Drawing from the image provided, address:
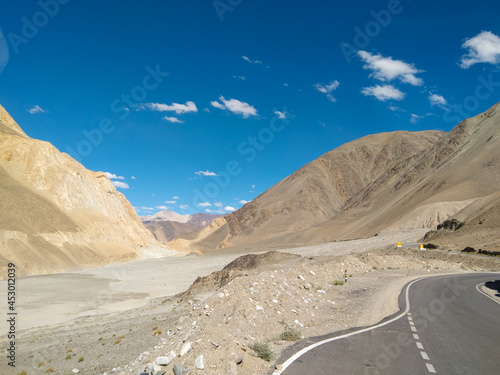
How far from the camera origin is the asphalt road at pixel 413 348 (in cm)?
727

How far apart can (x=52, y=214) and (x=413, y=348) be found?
58280 mm

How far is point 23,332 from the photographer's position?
60.6ft

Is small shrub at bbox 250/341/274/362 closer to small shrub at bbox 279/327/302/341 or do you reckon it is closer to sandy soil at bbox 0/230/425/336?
small shrub at bbox 279/327/302/341

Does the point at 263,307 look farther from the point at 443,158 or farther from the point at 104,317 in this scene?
the point at 443,158

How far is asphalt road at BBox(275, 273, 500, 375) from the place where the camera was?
23.9 feet

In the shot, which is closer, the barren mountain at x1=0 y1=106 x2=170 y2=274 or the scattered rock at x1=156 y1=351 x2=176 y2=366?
the scattered rock at x1=156 y1=351 x2=176 y2=366

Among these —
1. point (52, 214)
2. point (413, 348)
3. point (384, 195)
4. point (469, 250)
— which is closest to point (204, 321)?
point (413, 348)

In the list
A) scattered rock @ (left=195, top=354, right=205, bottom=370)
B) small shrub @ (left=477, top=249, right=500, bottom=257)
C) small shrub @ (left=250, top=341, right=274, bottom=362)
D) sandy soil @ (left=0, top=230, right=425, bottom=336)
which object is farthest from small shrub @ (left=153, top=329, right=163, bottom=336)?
small shrub @ (left=477, top=249, right=500, bottom=257)

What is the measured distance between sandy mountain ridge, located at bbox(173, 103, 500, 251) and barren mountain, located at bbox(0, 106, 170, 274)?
152ft

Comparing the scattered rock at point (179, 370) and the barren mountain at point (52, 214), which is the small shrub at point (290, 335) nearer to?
the scattered rock at point (179, 370)

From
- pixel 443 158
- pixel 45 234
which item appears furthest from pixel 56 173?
pixel 443 158

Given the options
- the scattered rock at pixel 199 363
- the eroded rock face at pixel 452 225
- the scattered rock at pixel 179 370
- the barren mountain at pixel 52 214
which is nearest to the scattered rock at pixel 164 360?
the scattered rock at pixel 179 370

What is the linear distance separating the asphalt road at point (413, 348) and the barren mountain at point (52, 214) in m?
43.6

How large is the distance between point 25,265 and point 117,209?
4379cm
